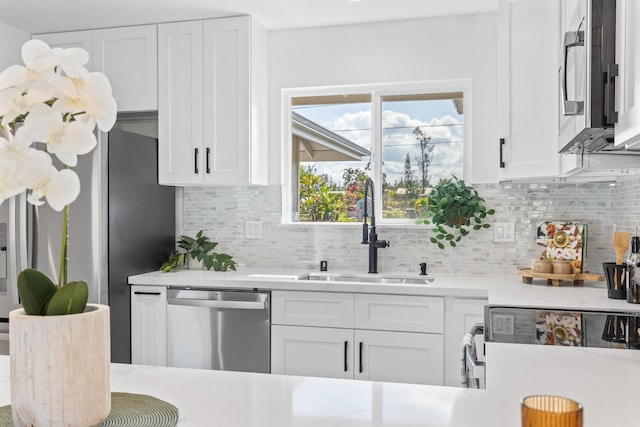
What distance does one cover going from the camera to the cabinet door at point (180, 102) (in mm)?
3514

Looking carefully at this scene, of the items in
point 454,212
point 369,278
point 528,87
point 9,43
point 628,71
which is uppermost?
point 9,43

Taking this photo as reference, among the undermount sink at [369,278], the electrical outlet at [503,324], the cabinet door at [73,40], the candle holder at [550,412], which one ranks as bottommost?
the undermount sink at [369,278]

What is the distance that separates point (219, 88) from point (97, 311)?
2.76 m

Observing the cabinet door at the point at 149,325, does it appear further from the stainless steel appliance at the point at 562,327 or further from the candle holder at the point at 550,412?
the candle holder at the point at 550,412

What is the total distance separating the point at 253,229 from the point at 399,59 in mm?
1452

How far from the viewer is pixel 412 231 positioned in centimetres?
354

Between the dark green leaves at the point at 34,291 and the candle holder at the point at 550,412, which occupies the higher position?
the dark green leaves at the point at 34,291

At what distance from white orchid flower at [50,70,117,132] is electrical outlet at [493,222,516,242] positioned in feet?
9.56

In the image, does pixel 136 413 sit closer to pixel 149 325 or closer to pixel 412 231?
pixel 149 325

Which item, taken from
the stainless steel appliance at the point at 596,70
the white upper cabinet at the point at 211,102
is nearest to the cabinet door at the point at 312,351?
→ the white upper cabinet at the point at 211,102

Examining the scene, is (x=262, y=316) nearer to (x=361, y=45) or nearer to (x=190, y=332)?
(x=190, y=332)

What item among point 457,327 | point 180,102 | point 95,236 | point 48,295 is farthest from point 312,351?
point 48,295

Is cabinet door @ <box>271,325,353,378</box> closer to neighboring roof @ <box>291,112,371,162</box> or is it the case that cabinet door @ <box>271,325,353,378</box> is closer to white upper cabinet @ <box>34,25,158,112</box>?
neighboring roof @ <box>291,112,371,162</box>

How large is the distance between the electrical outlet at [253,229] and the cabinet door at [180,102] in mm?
474
